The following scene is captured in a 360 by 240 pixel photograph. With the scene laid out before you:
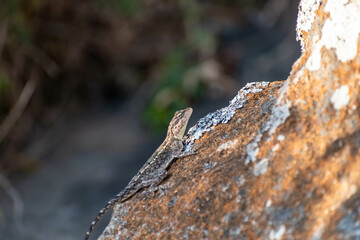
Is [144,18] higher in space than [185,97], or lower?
higher

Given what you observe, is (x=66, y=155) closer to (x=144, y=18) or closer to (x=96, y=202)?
(x=96, y=202)

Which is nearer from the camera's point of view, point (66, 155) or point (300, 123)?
point (300, 123)

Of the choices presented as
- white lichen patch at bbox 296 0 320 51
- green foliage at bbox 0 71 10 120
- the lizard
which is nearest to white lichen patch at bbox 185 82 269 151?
the lizard

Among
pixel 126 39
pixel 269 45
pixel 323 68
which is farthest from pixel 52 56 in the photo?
pixel 323 68

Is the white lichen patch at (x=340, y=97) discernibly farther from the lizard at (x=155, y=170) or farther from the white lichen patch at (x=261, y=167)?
the lizard at (x=155, y=170)

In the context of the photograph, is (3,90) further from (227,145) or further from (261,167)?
(261,167)

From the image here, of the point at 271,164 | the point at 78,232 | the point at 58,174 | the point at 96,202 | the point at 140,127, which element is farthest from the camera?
the point at 140,127

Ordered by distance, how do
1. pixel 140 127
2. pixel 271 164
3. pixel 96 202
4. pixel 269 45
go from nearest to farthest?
pixel 271 164 < pixel 96 202 < pixel 140 127 < pixel 269 45

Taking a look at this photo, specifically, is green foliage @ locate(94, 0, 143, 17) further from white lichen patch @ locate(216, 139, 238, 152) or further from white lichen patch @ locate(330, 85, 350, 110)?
white lichen patch @ locate(330, 85, 350, 110)
